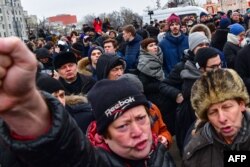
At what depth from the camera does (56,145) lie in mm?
1297

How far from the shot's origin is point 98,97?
1.91 metres

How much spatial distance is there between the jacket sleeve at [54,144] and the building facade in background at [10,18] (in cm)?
8989

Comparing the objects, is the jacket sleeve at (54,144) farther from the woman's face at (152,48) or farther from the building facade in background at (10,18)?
the building facade in background at (10,18)

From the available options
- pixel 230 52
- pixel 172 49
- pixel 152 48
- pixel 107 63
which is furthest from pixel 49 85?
pixel 230 52

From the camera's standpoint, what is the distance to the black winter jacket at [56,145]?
125cm

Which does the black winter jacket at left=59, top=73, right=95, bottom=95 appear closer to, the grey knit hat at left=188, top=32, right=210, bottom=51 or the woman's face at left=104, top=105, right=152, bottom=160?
the grey knit hat at left=188, top=32, right=210, bottom=51

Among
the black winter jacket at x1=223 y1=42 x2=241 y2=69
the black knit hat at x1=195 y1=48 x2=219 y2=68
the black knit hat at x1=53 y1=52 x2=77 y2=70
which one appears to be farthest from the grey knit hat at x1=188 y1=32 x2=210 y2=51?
the black knit hat at x1=53 y1=52 x2=77 y2=70

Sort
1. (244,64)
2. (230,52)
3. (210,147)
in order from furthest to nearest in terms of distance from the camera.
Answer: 1. (230,52)
2. (244,64)
3. (210,147)

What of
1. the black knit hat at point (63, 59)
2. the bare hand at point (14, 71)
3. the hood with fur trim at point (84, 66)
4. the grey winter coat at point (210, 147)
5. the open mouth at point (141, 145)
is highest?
the bare hand at point (14, 71)

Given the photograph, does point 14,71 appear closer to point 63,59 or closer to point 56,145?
point 56,145

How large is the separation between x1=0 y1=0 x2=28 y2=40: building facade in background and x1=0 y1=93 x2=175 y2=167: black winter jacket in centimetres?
8987

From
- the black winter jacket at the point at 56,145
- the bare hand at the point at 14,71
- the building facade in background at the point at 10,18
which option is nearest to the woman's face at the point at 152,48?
the black winter jacket at the point at 56,145

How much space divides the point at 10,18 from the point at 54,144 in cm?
10187

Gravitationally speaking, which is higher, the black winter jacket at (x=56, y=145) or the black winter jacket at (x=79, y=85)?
the black winter jacket at (x=56, y=145)
